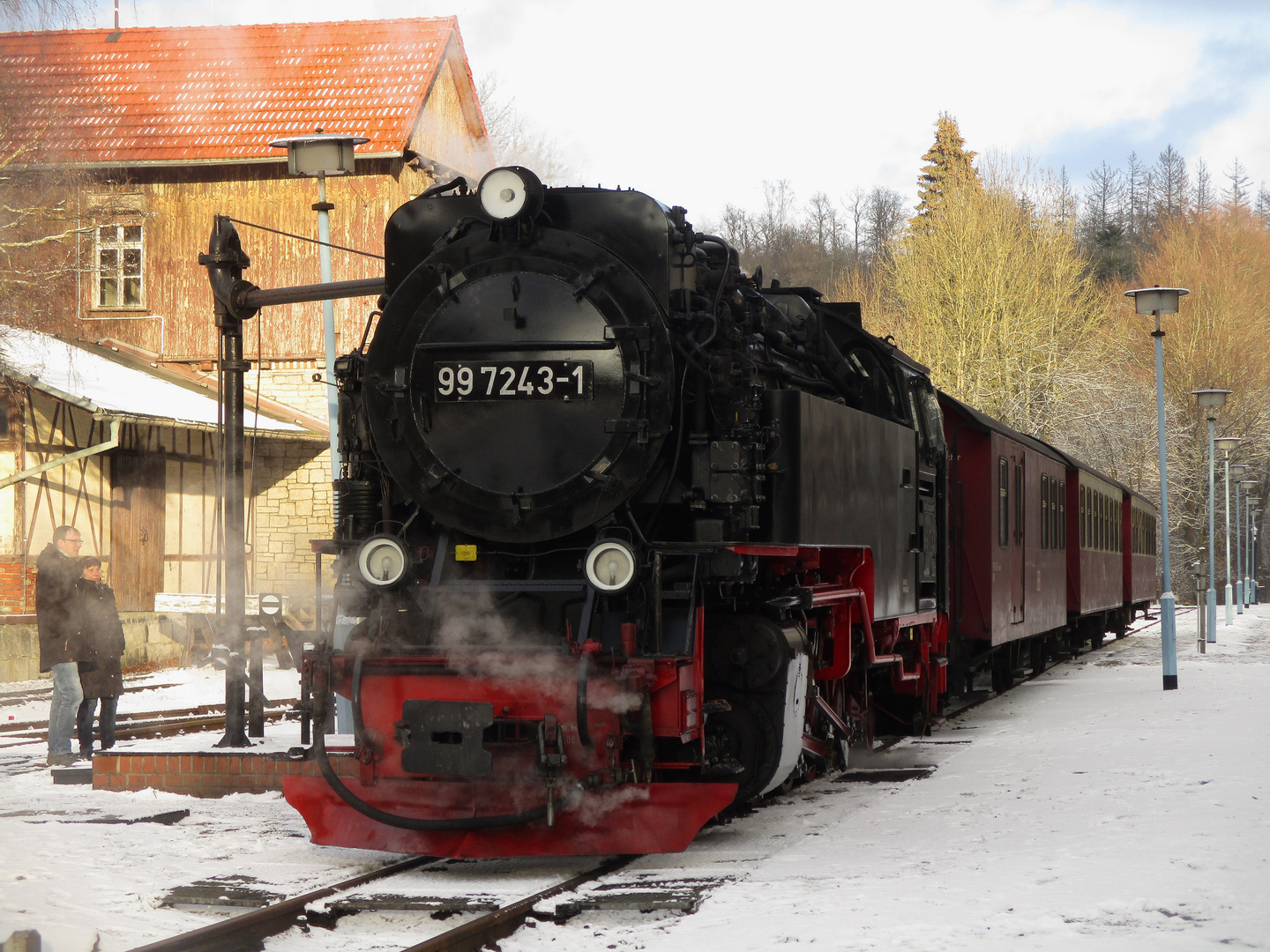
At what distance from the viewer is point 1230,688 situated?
14938 millimetres

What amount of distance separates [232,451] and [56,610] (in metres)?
1.58

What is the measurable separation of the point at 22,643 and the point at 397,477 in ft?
40.2

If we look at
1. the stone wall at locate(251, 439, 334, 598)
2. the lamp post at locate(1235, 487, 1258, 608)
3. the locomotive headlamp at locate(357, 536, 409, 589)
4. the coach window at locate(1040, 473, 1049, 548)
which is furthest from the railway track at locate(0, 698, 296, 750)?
the lamp post at locate(1235, 487, 1258, 608)

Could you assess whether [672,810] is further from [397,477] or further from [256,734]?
[256,734]

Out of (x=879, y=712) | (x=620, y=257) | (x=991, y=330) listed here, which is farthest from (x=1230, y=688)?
(x=991, y=330)

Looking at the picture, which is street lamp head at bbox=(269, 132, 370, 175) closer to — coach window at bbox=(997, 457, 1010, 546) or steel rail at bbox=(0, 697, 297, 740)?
steel rail at bbox=(0, 697, 297, 740)

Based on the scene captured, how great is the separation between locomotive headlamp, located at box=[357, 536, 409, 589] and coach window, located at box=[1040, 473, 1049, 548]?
36.9ft

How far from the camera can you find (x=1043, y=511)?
653 inches

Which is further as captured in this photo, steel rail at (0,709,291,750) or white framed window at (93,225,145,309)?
white framed window at (93,225,145,309)

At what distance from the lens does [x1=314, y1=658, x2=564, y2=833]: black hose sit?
239 inches

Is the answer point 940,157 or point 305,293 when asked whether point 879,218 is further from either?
point 305,293

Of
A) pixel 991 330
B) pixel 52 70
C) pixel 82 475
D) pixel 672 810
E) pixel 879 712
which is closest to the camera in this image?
pixel 672 810

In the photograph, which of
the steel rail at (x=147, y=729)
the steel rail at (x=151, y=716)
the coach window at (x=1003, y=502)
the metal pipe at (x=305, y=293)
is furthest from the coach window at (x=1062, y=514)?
the metal pipe at (x=305, y=293)

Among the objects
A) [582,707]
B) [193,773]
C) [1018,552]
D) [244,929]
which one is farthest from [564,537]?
[1018,552]
